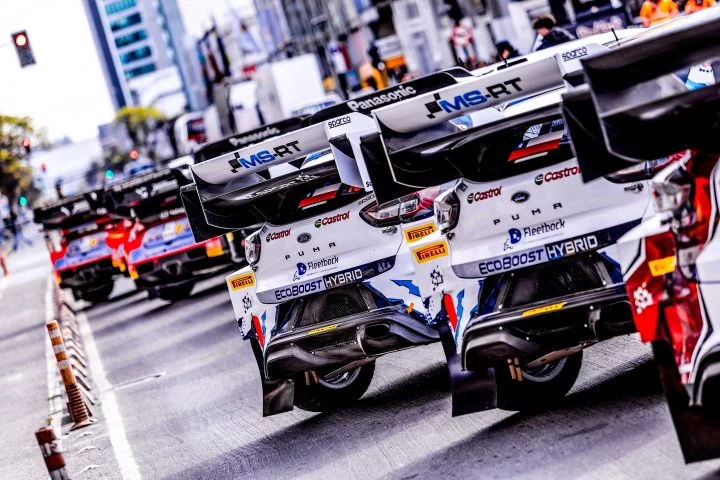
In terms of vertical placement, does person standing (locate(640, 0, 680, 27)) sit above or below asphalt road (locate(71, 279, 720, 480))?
above

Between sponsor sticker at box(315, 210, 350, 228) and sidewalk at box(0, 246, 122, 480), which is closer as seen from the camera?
sponsor sticker at box(315, 210, 350, 228)

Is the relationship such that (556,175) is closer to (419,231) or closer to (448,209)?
(448,209)

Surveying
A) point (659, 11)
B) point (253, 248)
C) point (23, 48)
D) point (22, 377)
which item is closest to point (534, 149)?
point (253, 248)

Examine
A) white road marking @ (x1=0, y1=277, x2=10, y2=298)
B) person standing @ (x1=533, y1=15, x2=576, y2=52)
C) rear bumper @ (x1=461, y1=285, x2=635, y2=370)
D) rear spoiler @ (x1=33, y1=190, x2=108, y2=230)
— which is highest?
person standing @ (x1=533, y1=15, x2=576, y2=52)

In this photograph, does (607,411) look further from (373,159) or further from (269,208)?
(269,208)

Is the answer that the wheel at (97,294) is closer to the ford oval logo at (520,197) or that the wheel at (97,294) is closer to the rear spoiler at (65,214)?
the rear spoiler at (65,214)

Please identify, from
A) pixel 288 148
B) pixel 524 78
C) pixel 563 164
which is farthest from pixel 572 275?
pixel 288 148

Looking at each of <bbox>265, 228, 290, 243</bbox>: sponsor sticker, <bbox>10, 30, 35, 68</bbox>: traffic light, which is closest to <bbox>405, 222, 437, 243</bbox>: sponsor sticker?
<bbox>265, 228, 290, 243</bbox>: sponsor sticker

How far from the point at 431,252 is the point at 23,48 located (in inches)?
996

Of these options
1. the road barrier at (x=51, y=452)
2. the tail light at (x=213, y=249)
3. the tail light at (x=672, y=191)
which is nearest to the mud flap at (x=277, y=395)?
the road barrier at (x=51, y=452)

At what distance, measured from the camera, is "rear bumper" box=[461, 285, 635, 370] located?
757cm

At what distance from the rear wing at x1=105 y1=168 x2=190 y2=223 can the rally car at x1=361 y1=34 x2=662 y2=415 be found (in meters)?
13.4

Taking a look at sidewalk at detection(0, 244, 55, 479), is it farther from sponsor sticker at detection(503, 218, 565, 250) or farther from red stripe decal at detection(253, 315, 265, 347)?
sponsor sticker at detection(503, 218, 565, 250)

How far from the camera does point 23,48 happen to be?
3238 cm
